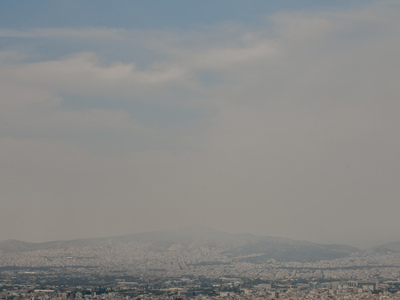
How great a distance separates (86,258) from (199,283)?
68.6 metres

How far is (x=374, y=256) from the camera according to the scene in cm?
14025

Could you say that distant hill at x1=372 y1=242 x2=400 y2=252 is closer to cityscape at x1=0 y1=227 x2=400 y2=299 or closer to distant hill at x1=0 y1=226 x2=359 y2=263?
cityscape at x1=0 y1=227 x2=400 y2=299

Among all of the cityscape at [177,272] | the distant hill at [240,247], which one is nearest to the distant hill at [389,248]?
the cityscape at [177,272]

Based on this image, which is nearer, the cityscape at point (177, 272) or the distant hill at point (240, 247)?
the cityscape at point (177, 272)

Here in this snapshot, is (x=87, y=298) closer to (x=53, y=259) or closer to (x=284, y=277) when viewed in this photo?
(x=284, y=277)

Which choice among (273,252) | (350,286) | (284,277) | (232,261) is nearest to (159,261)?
(232,261)

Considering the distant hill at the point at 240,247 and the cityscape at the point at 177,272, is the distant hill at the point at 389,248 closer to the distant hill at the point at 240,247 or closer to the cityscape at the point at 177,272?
the cityscape at the point at 177,272

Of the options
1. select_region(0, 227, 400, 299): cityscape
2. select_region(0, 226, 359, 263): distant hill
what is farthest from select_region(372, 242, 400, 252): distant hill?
select_region(0, 226, 359, 263): distant hill

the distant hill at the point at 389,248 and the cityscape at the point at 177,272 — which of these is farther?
the distant hill at the point at 389,248

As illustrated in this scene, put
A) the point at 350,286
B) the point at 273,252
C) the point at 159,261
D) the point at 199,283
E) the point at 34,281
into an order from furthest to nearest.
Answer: the point at 273,252 < the point at 159,261 < the point at 34,281 < the point at 199,283 < the point at 350,286

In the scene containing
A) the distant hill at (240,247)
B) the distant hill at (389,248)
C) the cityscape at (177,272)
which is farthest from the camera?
the distant hill at (389,248)

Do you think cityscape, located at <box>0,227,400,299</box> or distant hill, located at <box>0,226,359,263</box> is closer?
cityscape, located at <box>0,227,400,299</box>

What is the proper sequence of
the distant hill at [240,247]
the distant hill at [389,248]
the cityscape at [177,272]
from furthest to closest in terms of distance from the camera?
the distant hill at [389,248] < the distant hill at [240,247] < the cityscape at [177,272]

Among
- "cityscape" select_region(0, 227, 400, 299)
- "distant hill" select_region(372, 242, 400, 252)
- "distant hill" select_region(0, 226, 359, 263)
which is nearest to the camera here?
"cityscape" select_region(0, 227, 400, 299)
